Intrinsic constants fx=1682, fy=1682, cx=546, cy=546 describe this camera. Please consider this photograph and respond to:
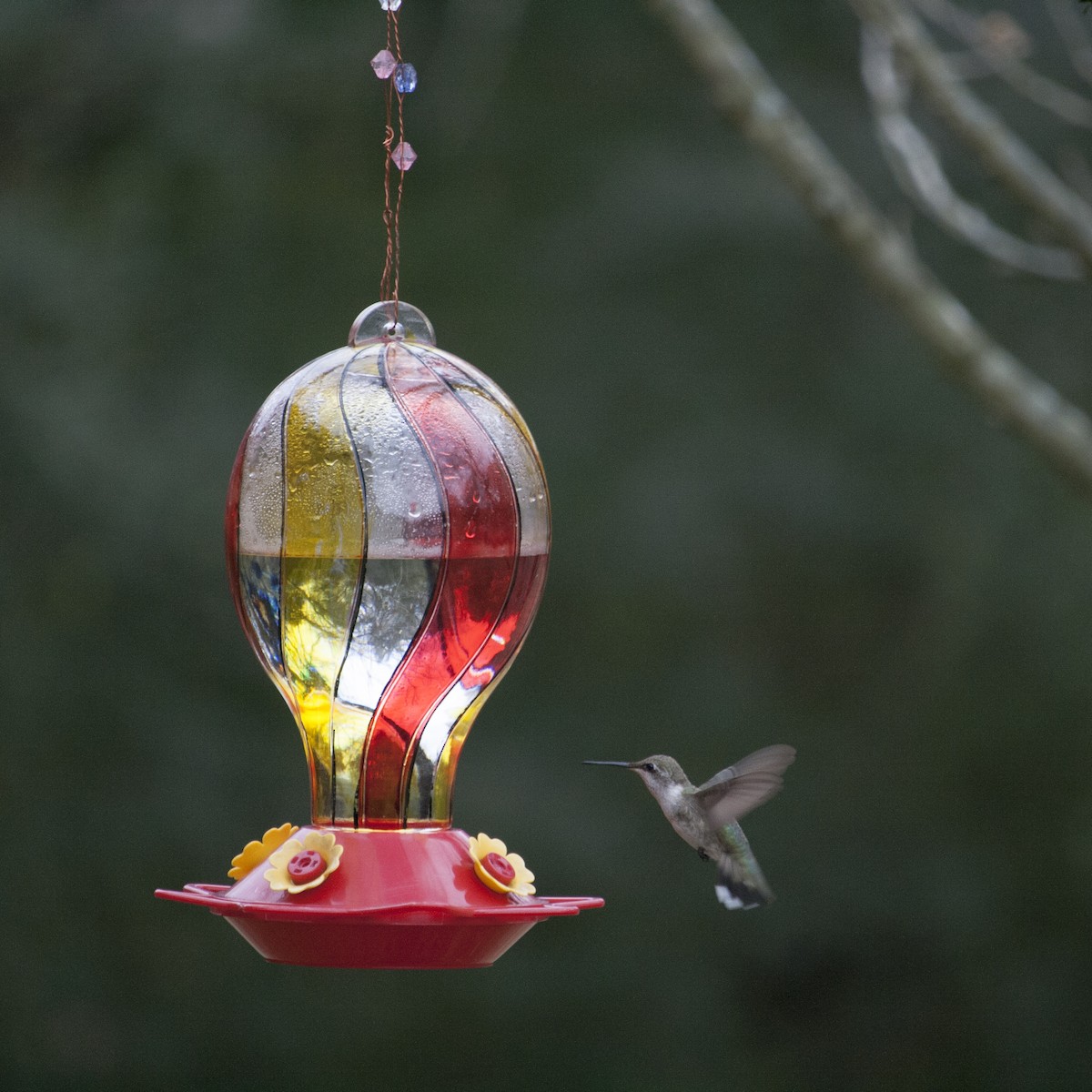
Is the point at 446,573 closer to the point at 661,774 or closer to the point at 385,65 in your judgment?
the point at 385,65

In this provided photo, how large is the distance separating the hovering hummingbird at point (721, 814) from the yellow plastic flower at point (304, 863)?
59 cm

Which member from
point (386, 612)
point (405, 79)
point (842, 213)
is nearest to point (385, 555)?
point (386, 612)

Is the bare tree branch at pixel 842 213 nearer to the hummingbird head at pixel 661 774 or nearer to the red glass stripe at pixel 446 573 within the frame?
the hummingbird head at pixel 661 774

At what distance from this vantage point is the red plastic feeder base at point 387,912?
195cm

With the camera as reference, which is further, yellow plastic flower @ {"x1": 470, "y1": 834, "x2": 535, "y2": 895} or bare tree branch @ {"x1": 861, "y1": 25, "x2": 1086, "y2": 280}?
bare tree branch @ {"x1": 861, "y1": 25, "x2": 1086, "y2": 280}

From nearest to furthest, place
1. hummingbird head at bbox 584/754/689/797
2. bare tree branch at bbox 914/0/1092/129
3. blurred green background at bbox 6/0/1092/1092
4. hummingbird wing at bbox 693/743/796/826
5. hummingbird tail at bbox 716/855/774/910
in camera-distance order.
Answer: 1. hummingbird wing at bbox 693/743/796/826
2. hummingbird tail at bbox 716/855/774/910
3. hummingbird head at bbox 584/754/689/797
4. bare tree branch at bbox 914/0/1092/129
5. blurred green background at bbox 6/0/1092/1092

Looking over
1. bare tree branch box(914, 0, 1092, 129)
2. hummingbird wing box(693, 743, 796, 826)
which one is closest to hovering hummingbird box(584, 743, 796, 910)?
hummingbird wing box(693, 743, 796, 826)

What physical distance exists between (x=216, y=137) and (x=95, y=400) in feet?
4.12

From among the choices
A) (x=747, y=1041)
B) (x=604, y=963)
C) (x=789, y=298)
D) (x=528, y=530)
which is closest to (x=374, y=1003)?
(x=604, y=963)

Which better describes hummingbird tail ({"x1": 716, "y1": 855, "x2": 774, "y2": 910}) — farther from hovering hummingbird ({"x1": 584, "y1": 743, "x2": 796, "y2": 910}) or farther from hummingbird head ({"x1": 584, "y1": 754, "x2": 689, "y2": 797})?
hummingbird head ({"x1": 584, "y1": 754, "x2": 689, "y2": 797})

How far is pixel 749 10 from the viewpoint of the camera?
24.3ft

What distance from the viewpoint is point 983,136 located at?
2.74 meters

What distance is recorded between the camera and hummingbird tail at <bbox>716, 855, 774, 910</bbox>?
2598 millimetres

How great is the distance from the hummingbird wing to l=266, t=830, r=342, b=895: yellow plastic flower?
607 millimetres
